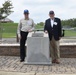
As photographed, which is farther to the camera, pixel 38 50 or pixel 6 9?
pixel 6 9

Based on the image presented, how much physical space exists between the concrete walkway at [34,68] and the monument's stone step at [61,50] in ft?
3.10

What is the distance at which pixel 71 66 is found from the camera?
10.3 m

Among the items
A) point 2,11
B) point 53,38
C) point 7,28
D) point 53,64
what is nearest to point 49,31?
point 53,38

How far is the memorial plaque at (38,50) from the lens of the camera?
1045 cm

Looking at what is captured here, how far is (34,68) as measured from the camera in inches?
386

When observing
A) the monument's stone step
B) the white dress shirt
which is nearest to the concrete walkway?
the monument's stone step

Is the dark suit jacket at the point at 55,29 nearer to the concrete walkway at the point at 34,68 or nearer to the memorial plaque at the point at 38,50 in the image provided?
the memorial plaque at the point at 38,50

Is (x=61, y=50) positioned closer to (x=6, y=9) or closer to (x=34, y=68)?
(x=34, y=68)

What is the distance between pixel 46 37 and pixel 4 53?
3.03 meters

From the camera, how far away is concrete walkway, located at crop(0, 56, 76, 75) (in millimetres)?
8930

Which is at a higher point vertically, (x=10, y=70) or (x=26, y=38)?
(x=26, y=38)

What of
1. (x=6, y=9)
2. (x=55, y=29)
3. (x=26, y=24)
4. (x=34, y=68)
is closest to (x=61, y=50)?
(x=55, y=29)

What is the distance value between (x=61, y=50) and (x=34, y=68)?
2963 millimetres

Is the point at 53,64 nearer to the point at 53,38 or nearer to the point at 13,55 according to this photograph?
the point at 53,38
